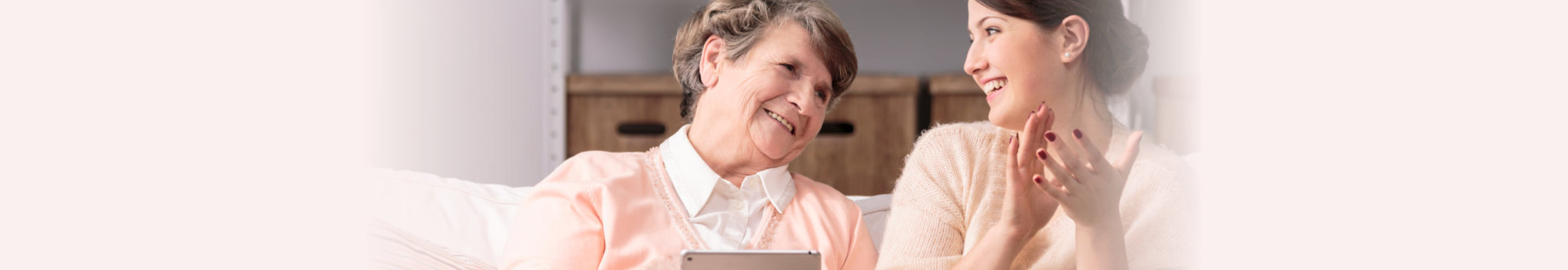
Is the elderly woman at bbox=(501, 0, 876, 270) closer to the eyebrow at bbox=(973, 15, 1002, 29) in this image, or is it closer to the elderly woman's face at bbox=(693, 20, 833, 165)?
the elderly woman's face at bbox=(693, 20, 833, 165)

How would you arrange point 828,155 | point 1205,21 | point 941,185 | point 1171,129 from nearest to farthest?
point 1205,21 → point 1171,129 → point 941,185 → point 828,155

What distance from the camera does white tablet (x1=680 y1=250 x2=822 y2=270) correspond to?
1.93ft

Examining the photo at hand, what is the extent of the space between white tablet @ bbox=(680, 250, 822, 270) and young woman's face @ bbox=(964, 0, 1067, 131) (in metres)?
0.13

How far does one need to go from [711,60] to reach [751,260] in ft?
0.88

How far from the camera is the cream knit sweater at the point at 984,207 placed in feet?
1.93

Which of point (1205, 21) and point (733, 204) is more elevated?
point (1205, 21)

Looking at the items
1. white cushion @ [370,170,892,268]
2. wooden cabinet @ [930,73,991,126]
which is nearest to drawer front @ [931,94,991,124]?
wooden cabinet @ [930,73,991,126]

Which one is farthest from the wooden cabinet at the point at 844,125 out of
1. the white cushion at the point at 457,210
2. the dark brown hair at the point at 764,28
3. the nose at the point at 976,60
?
the nose at the point at 976,60

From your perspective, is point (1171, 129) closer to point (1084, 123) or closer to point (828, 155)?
point (1084, 123)

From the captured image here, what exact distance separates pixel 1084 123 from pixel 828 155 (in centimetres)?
93

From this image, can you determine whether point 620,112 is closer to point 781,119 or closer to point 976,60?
point 781,119

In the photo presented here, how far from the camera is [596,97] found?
63.2 inches

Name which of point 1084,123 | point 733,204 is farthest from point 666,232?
point 1084,123

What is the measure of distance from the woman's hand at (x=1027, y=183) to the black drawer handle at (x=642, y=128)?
992 millimetres
